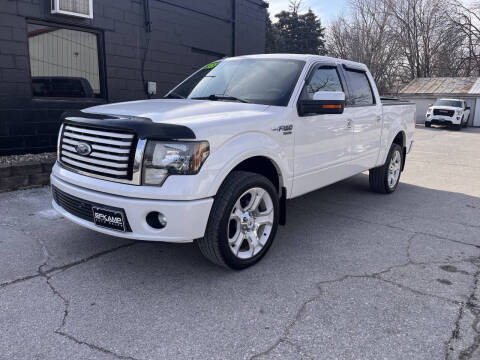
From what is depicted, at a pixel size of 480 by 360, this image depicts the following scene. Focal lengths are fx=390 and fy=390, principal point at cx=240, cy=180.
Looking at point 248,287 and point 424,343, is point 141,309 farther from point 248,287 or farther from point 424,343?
point 424,343

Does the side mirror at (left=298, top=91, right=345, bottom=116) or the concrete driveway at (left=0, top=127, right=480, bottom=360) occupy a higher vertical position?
the side mirror at (left=298, top=91, right=345, bottom=116)

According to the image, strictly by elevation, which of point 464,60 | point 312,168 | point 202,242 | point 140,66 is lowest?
point 202,242

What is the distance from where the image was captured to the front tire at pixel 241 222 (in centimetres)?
300

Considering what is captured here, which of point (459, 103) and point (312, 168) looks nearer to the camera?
point (312, 168)

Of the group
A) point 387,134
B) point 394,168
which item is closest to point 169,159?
point 387,134

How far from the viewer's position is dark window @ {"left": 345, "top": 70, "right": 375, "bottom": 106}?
4859 millimetres

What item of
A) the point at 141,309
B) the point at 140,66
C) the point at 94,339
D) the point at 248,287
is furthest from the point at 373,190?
the point at 140,66

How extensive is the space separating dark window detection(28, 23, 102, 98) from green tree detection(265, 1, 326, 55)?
32.3 meters

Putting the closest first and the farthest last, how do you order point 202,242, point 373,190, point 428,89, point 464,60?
1. point 202,242
2. point 373,190
3. point 428,89
4. point 464,60

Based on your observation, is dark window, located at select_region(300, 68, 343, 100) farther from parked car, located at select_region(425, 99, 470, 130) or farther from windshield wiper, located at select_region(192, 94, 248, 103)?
parked car, located at select_region(425, 99, 470, 130)

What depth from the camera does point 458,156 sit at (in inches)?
439

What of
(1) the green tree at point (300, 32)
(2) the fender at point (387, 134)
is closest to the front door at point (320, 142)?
(2) the fender at point (387, 134)

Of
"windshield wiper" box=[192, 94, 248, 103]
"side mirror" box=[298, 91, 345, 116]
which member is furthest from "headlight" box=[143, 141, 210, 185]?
"side mirror" box=[298, 91, 345, 116]

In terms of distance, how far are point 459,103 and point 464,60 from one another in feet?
54.0
